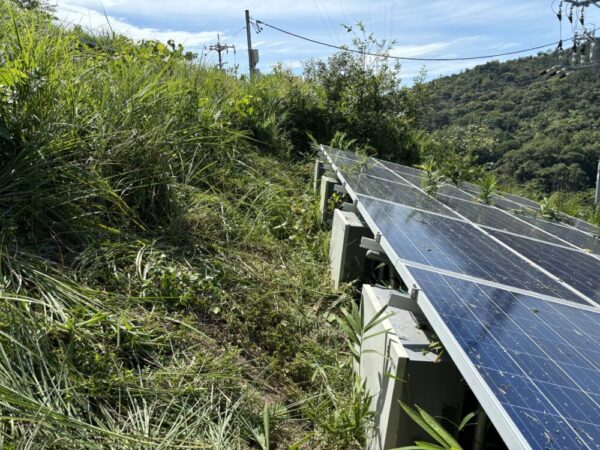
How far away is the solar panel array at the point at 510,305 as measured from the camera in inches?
62.7

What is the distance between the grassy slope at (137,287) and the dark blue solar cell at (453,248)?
36.5 inches

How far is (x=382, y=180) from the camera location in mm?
5871

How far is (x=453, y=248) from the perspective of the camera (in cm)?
336

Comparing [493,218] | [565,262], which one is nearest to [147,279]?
[565,262]

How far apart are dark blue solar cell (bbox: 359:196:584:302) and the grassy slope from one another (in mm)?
927

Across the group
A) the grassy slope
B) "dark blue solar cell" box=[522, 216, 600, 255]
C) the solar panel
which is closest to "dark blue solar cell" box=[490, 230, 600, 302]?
"dark blue solar cell" box=[522, 216, 600, 255]

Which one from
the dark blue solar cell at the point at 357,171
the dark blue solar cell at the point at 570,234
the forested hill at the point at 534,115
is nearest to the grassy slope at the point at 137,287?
the dark blue solar cell at the point at 357,171

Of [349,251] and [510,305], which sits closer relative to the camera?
[510,305]

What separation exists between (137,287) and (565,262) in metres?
3.06

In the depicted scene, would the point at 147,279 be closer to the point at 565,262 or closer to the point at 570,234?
the point at 565,262

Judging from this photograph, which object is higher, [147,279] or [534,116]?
[534,116]

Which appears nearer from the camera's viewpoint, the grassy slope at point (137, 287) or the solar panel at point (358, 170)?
the grassy slope at point (137, 287)

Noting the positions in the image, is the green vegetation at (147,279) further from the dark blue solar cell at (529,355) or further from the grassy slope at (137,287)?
the dark blue solar cell at (529,355)

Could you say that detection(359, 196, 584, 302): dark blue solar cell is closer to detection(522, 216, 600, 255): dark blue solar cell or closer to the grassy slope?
the grassy slope
